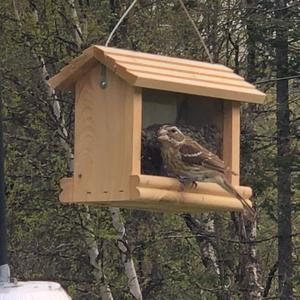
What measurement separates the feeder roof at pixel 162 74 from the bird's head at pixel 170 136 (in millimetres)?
137

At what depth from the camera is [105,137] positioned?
3572 millimetres

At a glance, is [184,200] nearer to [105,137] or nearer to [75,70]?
[105,137]

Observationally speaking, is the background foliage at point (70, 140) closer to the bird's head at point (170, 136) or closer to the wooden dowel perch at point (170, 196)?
the wooden dowel perch at point (170, 196)

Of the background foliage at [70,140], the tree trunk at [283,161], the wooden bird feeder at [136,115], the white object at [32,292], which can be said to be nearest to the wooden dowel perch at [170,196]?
the wooden bird feeder at [136,115]

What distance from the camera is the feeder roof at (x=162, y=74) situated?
346 cm

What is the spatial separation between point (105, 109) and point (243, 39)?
221 inches

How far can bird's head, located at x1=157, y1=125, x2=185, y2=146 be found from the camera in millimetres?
3512

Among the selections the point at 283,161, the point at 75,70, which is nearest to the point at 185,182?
the point at 75,70

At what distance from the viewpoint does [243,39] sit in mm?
9078

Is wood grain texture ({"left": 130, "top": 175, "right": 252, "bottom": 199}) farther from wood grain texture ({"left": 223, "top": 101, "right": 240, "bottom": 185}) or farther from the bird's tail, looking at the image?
wood grain texture ({"left": 223, "top": 101, "right": 240, "bottom": 185})

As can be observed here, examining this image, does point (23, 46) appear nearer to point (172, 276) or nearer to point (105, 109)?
point (172, 276)

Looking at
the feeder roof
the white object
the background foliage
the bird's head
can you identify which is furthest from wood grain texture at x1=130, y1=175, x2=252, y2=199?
the background foliage

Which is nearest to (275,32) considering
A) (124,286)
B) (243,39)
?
(243,39)

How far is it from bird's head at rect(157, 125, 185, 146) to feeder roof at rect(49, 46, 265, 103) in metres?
0.14
